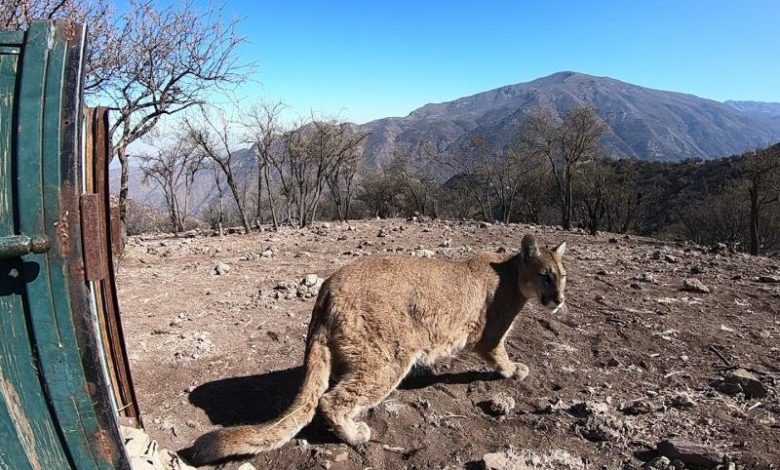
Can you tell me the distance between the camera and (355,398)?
164 inches

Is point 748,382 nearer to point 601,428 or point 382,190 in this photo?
point 601,428

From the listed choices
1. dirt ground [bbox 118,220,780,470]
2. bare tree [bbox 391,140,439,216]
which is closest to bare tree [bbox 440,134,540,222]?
bare tree [bbox 391,140,439,216]

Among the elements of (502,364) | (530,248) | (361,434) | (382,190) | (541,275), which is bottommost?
(361,434)

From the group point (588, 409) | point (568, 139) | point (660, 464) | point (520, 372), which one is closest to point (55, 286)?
point (660, 464)

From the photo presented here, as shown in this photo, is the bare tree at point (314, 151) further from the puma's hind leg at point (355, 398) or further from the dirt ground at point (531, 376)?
the puma's hind leg at point (355, 398)

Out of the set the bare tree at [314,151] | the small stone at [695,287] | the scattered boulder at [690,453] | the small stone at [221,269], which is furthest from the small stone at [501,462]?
the bare tree at [314,151]

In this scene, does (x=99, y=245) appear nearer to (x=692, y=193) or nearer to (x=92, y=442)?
(x=92, y=442)

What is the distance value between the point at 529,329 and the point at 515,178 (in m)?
35.3

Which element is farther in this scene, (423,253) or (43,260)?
(423,253)

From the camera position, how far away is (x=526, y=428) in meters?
4.35

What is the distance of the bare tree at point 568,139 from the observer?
34094mm

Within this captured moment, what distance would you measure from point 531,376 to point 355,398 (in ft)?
7.92

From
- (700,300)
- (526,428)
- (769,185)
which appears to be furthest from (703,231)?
(526,428)

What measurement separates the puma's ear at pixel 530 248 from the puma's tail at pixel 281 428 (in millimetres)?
2756
